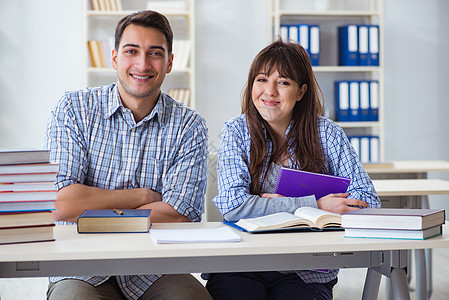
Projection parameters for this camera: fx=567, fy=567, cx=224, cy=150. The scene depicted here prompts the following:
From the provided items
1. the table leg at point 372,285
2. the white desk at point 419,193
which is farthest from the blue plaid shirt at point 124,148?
the white desk at point 419,193

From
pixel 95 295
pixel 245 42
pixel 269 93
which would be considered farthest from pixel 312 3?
pixel 95 295

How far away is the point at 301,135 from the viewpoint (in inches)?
83.0

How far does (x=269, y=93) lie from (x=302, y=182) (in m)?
0.38

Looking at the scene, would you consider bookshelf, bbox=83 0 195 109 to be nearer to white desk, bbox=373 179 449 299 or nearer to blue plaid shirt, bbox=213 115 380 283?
white desk, bbox=373 179 449 299

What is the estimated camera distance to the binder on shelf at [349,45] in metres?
4.73

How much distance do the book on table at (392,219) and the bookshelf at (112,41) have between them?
10.7 feet

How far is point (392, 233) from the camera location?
4.92 feet

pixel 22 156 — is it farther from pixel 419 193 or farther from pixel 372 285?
pixel 419 193

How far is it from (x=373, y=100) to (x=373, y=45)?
1.51 feet

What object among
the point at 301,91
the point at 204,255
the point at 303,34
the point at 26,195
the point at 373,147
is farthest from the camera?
the point at 373,147

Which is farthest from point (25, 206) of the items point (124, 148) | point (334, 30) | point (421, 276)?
point (334, 30)

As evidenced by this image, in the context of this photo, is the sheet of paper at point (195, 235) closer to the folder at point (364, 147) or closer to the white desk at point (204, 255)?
the white desk at point (204, 255)

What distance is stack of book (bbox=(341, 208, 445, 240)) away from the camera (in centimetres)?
148

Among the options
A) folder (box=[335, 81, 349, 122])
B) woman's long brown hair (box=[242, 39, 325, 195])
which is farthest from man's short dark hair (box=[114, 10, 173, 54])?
folder (box=[335, 81, 349, 122])
